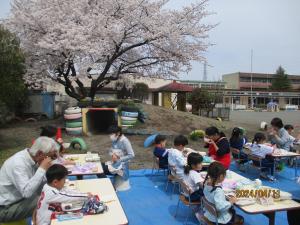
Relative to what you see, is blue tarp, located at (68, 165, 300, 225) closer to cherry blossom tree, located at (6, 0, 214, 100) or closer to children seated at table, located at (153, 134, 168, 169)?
children seated at table, located at (153, 134, 168, 169)

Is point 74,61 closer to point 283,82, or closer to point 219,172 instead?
point 219,172

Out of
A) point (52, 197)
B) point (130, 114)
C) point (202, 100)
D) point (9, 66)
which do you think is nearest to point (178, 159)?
point (52, 197)

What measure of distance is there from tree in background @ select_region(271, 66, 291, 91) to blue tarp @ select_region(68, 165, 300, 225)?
53752mm

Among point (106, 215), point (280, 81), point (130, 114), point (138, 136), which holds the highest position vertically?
point (280, 81)

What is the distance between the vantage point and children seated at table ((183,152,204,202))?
14.8ft

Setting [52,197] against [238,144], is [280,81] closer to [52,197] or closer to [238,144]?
[238,144]

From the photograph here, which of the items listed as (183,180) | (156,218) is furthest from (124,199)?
(183,180)

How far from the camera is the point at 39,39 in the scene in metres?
13.6

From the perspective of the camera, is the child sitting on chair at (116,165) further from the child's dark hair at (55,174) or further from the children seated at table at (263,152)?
the children seated at table at (263,152)

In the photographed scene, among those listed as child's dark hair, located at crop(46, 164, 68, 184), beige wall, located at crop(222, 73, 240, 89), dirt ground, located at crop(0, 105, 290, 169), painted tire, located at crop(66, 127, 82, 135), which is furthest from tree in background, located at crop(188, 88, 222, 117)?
beige wall, located at crop(222, 73, 240, 89)

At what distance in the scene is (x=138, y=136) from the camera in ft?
41.4

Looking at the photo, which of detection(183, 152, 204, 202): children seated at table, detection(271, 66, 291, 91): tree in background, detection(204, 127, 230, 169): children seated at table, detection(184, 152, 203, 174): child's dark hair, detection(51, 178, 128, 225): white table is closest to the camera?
detection(51, 178, 128, 225): white table

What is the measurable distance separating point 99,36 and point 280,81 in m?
51.8

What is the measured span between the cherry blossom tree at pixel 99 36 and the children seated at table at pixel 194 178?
29.8ft
